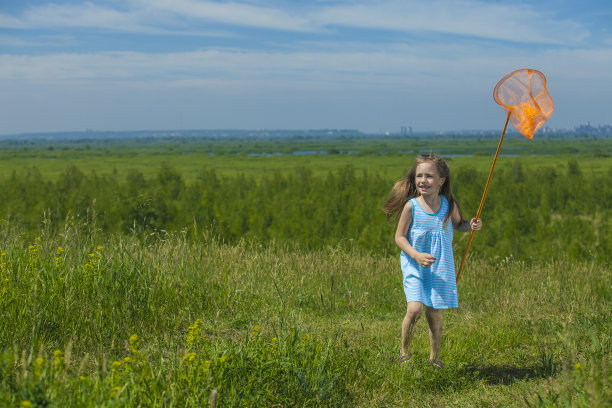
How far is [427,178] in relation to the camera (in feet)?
13.0

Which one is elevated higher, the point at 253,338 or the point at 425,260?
the point at 425,260

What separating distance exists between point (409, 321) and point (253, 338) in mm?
1187

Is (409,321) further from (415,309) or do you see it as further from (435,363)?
(435,363)

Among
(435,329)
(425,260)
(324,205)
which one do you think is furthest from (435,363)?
(324,205)

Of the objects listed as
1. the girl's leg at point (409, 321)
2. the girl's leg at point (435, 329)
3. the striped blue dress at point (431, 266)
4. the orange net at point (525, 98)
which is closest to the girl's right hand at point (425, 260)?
the striped blue dress at point (431, 266)

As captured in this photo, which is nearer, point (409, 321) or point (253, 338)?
point (253, 338)

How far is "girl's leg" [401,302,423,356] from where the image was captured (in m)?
3.88

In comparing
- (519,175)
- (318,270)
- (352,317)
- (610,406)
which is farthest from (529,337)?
(519,175)

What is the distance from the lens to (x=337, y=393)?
11.2ft

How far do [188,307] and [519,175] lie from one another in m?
77.3

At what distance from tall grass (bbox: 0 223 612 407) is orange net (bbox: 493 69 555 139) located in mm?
1667

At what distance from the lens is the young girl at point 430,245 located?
3904 millimetres

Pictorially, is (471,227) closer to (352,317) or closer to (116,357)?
(352,317)

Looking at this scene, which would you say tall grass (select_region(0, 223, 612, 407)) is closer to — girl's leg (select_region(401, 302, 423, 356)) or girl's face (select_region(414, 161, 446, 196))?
girl's leg (select_region(401, 302, 423, 356))
